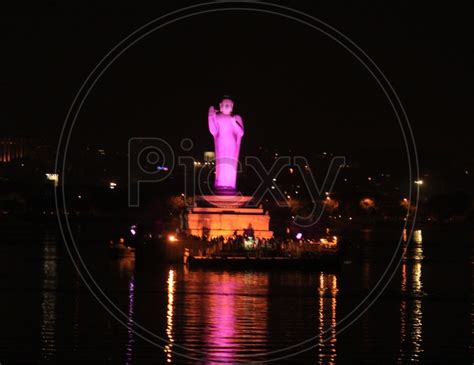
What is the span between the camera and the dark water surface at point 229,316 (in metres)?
16.0

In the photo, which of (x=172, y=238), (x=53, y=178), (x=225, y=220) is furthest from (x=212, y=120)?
(x=53, y=178)

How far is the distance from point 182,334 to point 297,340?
172 centimetres

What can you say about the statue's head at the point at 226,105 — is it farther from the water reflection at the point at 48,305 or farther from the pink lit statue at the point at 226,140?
the water reflection at the point at 48,305

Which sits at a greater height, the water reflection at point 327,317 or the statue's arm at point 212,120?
the statue's arm at point 212,120

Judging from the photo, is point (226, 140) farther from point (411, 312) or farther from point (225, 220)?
point (411, 312)

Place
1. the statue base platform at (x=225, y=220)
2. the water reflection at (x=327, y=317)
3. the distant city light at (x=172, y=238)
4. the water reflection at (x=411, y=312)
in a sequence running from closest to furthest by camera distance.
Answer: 1. the water reflection at (x=327, y=317)
2. the water reflection at (x=411, y=312)
3. the distant city light at (x=172, y=238)
4. the statue base platform at (x=225, y=220)

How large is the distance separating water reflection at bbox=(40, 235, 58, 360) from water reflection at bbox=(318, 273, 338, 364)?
12.1 ft

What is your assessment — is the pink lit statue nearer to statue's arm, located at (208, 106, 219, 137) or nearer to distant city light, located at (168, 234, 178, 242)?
statue's arm, located at (208, 106, 219, 137)

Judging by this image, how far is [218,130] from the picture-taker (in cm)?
3844

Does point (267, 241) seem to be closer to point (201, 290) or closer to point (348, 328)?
point (201, 290)

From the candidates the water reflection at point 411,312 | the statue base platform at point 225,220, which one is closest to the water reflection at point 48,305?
the statue base platform at point 225,220

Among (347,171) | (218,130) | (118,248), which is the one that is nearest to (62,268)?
(118,248)

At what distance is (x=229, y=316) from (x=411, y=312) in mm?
3826

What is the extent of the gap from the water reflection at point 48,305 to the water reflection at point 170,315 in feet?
5.06
